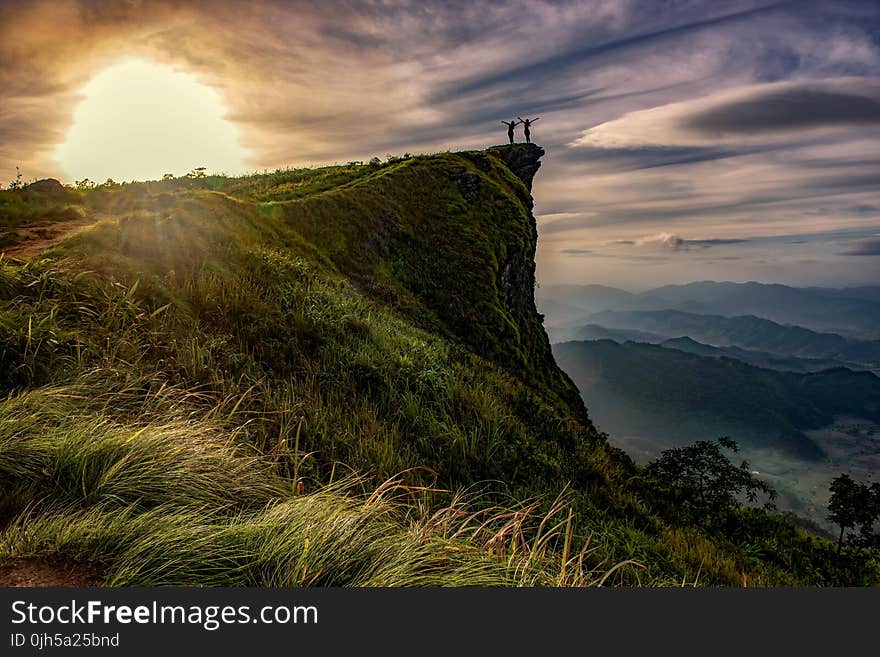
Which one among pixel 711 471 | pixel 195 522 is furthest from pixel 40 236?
pixel 711 471

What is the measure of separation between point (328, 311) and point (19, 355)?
3935 millimetres

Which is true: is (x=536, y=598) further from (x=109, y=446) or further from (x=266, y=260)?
(x=266, y=260)

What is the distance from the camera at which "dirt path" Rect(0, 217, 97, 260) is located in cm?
732

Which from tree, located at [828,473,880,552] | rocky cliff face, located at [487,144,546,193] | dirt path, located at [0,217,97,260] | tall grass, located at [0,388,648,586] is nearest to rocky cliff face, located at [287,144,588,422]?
dirt path, located at [0,217,97,260]

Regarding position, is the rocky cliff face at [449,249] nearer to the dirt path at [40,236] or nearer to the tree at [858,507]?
the dirt path at [40,236]

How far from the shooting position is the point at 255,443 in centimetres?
392

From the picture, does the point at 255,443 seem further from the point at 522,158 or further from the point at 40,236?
the point at 522,158

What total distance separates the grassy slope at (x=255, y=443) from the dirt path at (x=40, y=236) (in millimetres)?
1257

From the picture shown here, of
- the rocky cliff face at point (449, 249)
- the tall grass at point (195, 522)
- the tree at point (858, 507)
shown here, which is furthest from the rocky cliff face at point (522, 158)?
the tall grass at point (195, 522)

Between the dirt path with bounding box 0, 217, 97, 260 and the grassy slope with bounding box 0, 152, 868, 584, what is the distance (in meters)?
1.26

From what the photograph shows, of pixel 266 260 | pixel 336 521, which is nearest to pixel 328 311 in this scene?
pixel 266 260

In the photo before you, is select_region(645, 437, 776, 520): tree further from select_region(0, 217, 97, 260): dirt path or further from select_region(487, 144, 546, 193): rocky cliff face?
select_region(487, 144, 546, 193): rocky cliff face

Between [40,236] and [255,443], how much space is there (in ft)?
29.5

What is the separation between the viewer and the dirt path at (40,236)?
732 centimetres
